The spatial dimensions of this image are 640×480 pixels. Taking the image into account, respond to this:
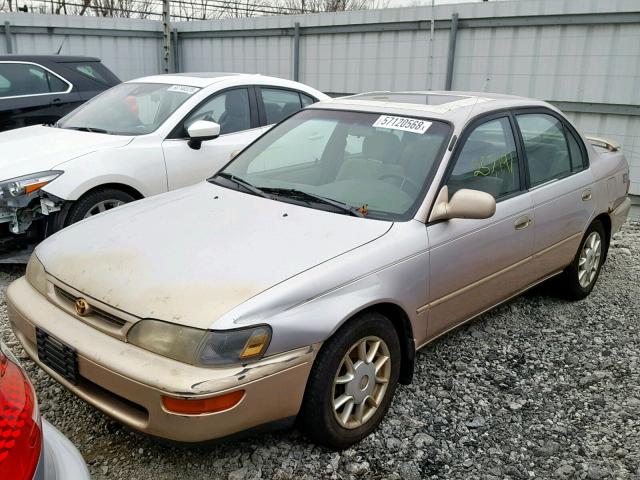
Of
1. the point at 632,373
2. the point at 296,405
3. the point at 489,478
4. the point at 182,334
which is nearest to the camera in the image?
the point at 182,334

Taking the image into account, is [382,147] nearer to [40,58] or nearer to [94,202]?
[94,202]

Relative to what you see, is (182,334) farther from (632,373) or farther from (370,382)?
(632,373)

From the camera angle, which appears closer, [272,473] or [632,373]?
[272,473]

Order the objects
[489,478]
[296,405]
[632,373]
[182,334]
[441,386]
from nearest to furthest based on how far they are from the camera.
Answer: [182,334], [296,405], [489,478], [441,386], [632,373]

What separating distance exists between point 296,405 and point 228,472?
0.47 metres

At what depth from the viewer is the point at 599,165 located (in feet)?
14.9

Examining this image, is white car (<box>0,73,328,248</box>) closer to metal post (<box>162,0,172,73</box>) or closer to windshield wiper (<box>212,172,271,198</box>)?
windshield wiper (<box>212,172,271,198</box>)

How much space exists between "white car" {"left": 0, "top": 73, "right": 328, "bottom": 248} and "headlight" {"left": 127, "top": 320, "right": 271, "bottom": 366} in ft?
8.74

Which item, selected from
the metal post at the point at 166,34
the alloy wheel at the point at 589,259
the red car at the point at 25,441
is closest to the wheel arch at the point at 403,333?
the red car at the point at 25,441

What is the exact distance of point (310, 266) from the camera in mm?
2535

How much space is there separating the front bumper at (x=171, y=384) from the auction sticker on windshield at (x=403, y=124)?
5.08ft

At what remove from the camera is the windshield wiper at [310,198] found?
3.05m

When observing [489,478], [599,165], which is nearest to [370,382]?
[489,478]

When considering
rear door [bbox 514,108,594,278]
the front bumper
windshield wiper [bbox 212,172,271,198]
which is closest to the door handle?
rear door [bbox 514,108,594,278]
